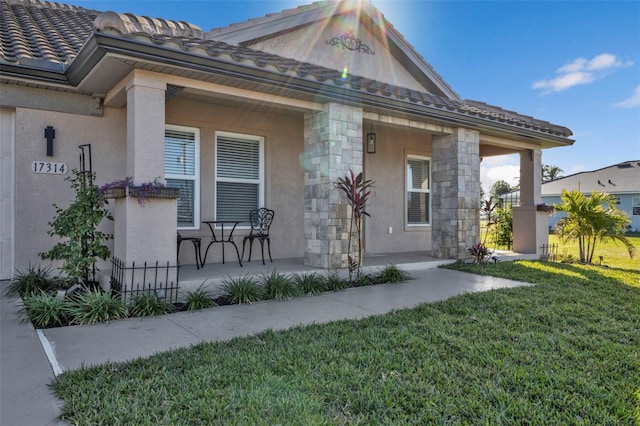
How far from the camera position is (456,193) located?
8.99 meters

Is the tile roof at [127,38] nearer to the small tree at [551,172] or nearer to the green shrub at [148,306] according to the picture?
the green shrub at [148,306]

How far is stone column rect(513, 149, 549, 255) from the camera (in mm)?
10547

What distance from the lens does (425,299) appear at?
5.82 metres

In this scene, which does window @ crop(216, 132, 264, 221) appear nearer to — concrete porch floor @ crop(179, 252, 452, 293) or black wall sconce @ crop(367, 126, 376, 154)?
concrete porch floor @ crop(179, 252, 452, 293)

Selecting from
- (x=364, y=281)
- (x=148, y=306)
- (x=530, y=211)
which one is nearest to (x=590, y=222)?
(x=530, y=211)

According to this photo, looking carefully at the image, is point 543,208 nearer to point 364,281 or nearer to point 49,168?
point 364,281

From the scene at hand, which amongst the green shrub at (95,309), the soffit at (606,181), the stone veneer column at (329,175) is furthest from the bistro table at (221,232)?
the soffit at (606,181)

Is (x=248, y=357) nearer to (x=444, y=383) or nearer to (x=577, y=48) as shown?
(x=444, y=383)

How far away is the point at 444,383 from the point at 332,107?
509cm

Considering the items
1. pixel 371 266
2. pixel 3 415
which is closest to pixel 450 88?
pixel 371 266

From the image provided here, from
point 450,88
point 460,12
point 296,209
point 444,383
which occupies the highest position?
→ point 460,12

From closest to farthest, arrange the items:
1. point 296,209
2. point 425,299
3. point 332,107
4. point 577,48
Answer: point 425,299, point 332,107, point 296,209, point 577,48

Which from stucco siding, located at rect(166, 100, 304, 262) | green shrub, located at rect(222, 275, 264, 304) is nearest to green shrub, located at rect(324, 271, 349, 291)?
green shrub, located at rect(222, 275, 264, 304)

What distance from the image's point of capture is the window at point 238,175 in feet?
25.7
